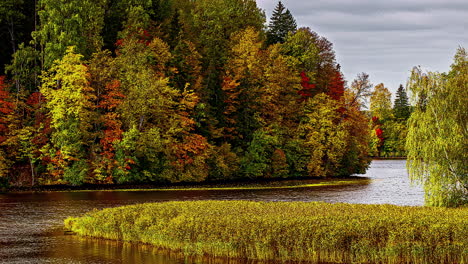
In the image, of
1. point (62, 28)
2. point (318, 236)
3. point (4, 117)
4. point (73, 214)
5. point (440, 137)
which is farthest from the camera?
point (62, 28)

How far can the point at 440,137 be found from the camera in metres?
35.8

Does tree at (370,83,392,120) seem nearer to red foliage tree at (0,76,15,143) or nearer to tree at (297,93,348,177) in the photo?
tree at (297,93,348,177)

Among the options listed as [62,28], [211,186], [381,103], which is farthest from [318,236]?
[381,103]

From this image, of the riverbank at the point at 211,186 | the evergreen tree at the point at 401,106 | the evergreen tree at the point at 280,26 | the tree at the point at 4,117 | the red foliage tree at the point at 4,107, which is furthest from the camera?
the evergreen tree at the point at 401,106

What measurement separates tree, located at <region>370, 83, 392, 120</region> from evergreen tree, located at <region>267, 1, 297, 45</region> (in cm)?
6729

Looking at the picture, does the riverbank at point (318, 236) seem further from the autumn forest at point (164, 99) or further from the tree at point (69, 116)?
the autumn forest at point (164, 99)

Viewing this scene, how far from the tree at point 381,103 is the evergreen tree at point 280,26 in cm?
6729

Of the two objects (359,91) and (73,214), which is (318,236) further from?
(359,91)

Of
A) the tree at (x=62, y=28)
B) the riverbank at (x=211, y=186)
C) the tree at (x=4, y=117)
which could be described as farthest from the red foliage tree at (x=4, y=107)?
the riverbank at (x=211, y=186)

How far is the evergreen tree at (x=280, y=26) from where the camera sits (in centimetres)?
11456

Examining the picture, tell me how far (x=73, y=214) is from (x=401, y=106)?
485 ft

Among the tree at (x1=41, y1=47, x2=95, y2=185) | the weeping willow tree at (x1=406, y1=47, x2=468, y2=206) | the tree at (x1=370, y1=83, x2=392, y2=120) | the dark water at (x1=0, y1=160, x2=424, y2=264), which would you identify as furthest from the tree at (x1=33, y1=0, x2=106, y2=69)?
the tree at (x1=370, y1=83, x2=392, y2=120)

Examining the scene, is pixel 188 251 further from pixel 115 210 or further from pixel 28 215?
pixel 28 215

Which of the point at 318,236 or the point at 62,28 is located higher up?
the point at 62,28
